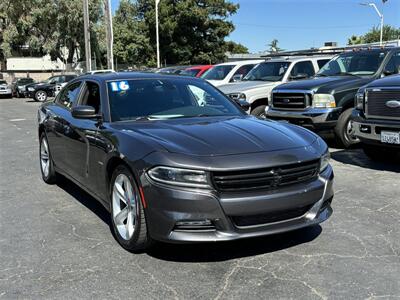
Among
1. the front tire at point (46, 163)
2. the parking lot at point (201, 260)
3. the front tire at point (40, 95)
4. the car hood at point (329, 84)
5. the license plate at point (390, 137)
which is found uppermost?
the car hood at point (329, 84)

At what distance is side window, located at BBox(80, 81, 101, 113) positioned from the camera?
17.7ft

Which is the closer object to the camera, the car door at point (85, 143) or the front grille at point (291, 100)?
the car door at point (85, 143)

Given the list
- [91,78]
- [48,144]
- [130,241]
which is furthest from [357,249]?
[48,144]

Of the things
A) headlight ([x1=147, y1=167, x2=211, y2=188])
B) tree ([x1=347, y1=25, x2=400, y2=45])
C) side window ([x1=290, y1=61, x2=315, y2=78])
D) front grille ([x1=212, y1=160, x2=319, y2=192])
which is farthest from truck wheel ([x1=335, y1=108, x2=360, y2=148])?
tree ([x1=347, y1=25, x2=400, y2=45])

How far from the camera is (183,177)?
12.4ft

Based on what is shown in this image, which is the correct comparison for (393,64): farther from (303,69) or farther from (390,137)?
(390,137)

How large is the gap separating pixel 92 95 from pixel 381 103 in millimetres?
4202

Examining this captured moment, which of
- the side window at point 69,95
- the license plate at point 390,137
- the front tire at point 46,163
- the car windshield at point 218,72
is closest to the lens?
the side window at point 69,95

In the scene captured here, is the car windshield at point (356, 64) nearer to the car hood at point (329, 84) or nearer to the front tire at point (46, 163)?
the car hood at point (329, 84)

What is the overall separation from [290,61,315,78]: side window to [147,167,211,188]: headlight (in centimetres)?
929

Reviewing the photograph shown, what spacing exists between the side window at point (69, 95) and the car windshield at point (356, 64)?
624 cm

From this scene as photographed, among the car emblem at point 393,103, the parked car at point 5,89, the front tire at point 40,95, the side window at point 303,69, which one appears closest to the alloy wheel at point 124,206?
the car emblem at point 393,103

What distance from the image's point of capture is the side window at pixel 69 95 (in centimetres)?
615

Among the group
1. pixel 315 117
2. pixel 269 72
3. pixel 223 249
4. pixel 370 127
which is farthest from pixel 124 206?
pixel 269 72
